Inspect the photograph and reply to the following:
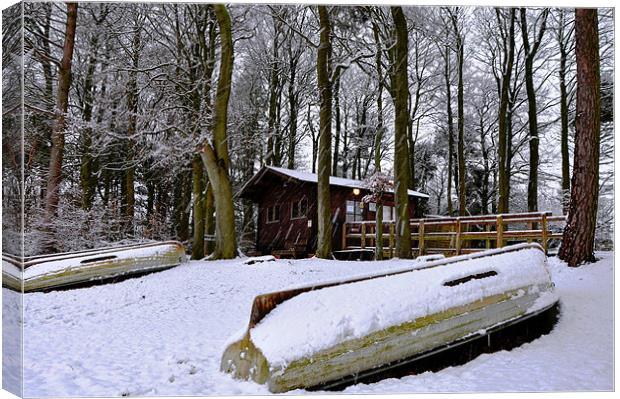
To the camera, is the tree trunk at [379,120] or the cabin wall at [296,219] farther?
the cabin wall at [296,219]

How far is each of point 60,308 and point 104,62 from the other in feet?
5.78

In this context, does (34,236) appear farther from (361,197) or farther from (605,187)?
(605,187)

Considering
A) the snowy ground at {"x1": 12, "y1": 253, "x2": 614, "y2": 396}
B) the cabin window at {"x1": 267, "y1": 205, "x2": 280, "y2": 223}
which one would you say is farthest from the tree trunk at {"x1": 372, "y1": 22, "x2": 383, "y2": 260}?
the cabin window at {"x1": 267, "y1": 205, "x2": 280, "y2": 223}

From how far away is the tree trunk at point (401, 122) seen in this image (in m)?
3.81

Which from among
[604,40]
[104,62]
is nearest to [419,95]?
[604,40]

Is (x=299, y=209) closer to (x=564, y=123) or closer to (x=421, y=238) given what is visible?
(x=421, y=238)

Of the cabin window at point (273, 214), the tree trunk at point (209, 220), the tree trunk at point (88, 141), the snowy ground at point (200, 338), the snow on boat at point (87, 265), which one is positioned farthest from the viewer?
the cabin window at point (273, 214)

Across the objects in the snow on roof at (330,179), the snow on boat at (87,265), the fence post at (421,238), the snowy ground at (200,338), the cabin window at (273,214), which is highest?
the snow on roof at (330,179)

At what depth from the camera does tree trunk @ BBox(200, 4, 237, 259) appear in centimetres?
394

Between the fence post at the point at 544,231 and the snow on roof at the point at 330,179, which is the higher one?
the snow on roof at the point at 330,179

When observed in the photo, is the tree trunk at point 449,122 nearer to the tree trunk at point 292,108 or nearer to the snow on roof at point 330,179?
the snow on roof at point 330,179

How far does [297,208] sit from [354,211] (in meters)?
1.24

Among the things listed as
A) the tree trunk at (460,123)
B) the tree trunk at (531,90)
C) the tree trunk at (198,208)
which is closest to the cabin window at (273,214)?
the tree trunk at (198,208)

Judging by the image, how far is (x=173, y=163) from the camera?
12.5 ft
